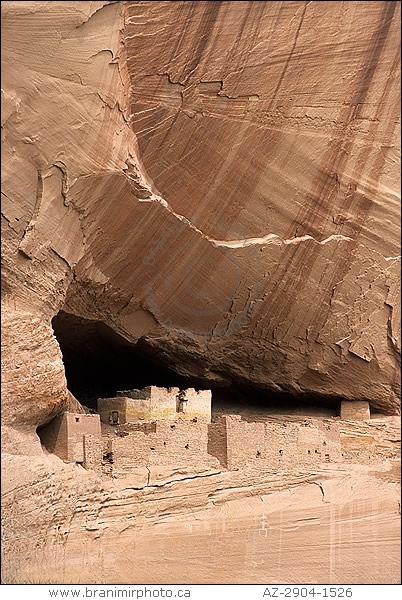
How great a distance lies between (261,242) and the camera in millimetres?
11320

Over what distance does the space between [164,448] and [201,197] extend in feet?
7.60

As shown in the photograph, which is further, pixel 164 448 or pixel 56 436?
pixel 164 448

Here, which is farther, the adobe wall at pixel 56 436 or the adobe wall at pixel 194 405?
the adobe wall at pixel 194 405

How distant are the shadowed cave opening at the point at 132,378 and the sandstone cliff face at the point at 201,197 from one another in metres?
0.28

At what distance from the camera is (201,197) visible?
10.8 metres

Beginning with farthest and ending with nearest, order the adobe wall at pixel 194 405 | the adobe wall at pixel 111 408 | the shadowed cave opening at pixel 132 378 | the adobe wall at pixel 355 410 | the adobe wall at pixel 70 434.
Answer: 1. the adobe wall at pixel 355 410
2. the shadowed cave opening at pixel 132 378
3. the adobe wall at pixel 194 405
4. the adobe wall at pixel 111 408
5. the adobe wall at pixel 70 434

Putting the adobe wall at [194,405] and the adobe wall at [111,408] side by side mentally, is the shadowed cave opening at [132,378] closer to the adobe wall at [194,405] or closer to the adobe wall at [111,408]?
the adobe wall at [111,408]

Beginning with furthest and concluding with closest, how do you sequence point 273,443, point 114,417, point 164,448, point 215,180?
point 273,443
point 114,417
point 215,180
point 164,448

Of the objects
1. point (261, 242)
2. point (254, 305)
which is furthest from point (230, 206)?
point (254, 305)

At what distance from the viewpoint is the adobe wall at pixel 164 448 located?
32.8 feet

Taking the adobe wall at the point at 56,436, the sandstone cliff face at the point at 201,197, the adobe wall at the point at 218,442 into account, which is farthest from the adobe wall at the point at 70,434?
the adobe wall at the point at 218,442

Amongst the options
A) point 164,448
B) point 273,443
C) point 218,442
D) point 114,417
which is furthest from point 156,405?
point 273,443

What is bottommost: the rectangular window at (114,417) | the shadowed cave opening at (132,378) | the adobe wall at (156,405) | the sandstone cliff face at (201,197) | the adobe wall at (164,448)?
the adobe wall at (164,448)

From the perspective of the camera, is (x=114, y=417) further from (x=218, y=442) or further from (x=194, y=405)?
(x=218, y=442)
